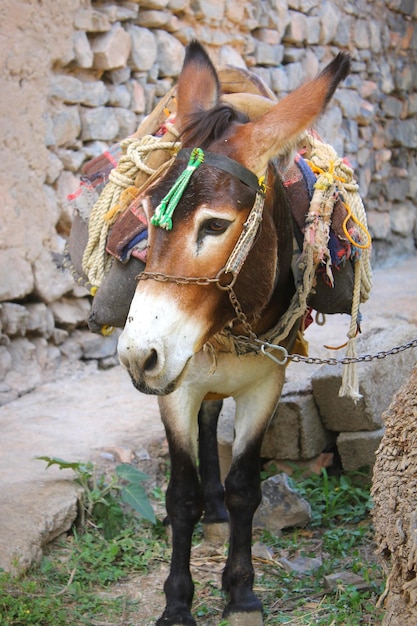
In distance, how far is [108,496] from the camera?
12.2 feet

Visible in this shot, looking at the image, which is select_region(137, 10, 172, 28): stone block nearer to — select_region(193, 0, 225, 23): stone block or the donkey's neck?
select_region(193, 0, 225, 23): stone block

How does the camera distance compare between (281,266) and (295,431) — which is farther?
(295,431)

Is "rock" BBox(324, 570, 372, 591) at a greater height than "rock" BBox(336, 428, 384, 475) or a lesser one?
greater

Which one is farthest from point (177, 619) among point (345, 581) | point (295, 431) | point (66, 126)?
point (66, 126)

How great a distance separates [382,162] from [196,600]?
686 centimetres

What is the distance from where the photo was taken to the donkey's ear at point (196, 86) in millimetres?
2670

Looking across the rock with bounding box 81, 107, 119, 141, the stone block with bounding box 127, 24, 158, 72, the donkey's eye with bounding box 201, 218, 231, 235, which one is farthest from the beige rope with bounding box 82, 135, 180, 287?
the stone block with bounding box 127, 24, 158, 72

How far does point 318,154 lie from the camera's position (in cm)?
300

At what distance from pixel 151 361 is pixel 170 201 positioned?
0.44 meters

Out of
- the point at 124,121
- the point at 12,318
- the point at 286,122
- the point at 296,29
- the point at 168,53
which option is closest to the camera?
the point at 286,122

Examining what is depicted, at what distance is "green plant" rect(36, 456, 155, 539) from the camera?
141 inches

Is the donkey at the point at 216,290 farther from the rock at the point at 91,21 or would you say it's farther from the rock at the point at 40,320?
the rock at the point at 91,21

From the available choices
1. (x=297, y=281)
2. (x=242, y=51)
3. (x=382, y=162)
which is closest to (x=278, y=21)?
(x=242, y=51)

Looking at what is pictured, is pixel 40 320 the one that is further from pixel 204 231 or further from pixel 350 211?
pixel 204 231
